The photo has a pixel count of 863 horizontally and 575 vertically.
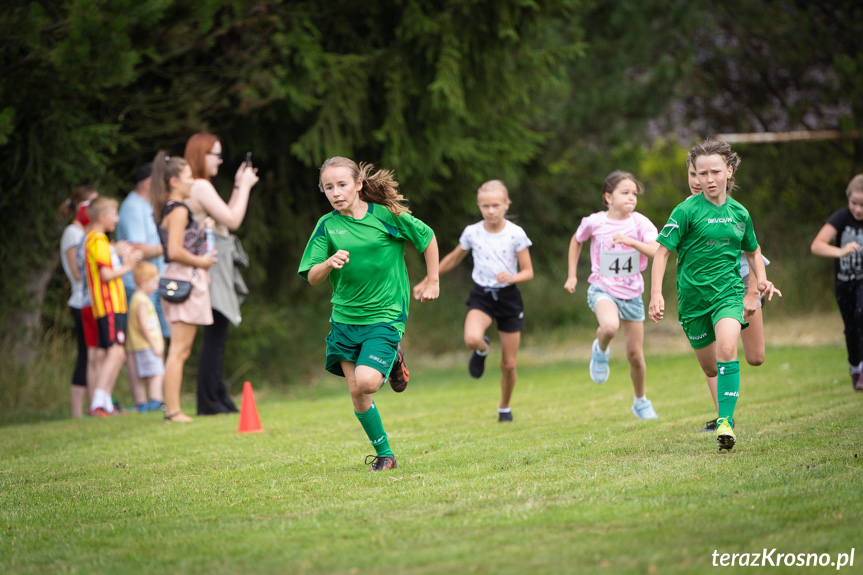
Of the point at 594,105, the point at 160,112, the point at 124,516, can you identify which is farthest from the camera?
the point at 594,105

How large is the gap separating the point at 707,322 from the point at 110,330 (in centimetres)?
644

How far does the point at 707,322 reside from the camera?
6.61 m

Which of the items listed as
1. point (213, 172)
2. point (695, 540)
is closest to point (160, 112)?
point (213, 172)

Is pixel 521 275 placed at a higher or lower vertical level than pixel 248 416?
higher

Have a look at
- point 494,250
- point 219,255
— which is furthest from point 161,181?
point 494,250

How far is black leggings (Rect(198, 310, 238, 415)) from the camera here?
945cm

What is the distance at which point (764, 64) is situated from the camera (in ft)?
73.0

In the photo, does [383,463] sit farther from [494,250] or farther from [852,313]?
[852,313]

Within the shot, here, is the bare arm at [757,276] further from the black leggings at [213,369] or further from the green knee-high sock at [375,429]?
the black leggings at [213,369]

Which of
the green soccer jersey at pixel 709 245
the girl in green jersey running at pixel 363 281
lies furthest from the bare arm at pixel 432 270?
the green soccer jersey at pixel 709 245

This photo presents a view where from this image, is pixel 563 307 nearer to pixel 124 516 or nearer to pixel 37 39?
pixel 37 39

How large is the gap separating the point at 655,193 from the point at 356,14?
1197 cm

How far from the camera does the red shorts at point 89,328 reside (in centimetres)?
1033

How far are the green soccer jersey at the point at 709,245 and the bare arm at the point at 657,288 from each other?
9 cm
